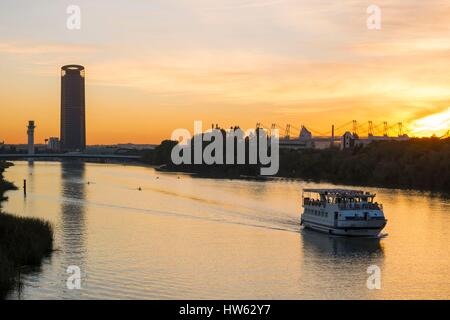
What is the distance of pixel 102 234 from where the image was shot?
37.6 metres

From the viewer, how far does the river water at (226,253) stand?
24953mm

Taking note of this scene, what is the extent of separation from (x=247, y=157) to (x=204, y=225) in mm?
78197

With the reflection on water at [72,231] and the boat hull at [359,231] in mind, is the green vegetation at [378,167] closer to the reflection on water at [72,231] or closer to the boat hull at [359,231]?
the boat hull at [359,231]

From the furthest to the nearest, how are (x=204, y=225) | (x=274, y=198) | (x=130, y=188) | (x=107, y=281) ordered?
(x=130, y=188) → (x=274, y=198) → (x=204, y=225) → (x=107, y=281)

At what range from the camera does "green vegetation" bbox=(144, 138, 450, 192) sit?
75938 millimetres

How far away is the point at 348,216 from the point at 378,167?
47.1 meters

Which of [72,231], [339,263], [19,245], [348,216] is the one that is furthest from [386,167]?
[19,245]

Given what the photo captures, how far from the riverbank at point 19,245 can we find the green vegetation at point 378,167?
49227mm

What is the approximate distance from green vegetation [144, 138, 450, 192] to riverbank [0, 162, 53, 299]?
162 feet

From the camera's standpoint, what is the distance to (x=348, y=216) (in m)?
38.0

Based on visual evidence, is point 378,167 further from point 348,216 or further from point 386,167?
point 348,216

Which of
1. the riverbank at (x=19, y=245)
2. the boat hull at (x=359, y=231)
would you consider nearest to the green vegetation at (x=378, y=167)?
the boat hull at (x=359, y=231)
